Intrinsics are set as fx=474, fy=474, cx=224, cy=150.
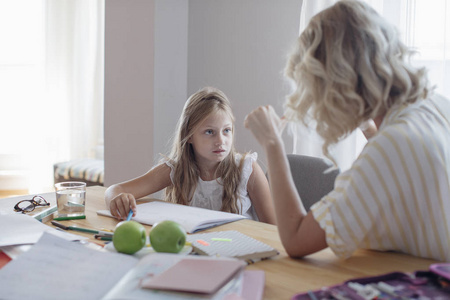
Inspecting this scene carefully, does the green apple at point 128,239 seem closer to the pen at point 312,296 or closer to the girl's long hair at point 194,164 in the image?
the pen at point 312,296

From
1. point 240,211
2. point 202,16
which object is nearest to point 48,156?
point 202,16

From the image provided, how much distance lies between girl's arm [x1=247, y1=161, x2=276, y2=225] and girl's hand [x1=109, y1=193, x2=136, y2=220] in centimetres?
59

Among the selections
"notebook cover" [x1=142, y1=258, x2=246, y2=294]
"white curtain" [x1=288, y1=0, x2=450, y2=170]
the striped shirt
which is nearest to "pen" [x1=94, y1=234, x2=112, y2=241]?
"notebook cover" [x1=142, y1=258, x2=246, y2=294]

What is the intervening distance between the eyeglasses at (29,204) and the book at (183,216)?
8.9 inches

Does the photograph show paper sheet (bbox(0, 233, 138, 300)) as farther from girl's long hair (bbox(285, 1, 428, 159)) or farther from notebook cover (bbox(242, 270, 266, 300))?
girl's long hair (bbox(285, 1, 428, 159))

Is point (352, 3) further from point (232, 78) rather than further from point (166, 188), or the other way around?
point (232, 78)

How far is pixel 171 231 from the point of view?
3.32ft

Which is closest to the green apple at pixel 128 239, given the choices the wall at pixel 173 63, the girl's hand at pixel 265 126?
the girl's hand at pixel 265 126

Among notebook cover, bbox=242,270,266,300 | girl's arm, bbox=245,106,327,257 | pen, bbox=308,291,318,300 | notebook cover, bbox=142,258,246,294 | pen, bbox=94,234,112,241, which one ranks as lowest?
pen, bbox=94,234,112,241

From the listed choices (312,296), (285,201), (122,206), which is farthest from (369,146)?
(122,206)

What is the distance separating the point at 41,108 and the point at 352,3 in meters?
4.29

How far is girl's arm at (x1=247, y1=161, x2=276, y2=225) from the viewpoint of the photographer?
1.83 m

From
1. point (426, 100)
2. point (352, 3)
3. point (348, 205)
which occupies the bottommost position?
point (348, 205)

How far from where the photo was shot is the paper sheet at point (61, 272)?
79cm
